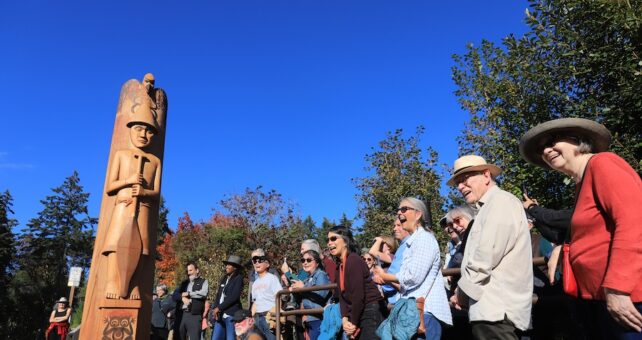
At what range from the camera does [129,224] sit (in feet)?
18.1

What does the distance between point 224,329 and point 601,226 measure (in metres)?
6.42

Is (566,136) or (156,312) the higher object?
(156,312)

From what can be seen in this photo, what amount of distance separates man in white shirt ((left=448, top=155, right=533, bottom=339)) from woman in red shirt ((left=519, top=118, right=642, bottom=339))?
312 millimetres

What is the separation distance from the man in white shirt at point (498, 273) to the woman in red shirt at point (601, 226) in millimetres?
312

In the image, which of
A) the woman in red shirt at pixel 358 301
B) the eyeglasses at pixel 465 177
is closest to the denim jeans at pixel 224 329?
the woman in red shirt at pixel 358 301

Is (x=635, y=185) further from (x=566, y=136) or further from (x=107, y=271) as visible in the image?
(x=107, y=271)

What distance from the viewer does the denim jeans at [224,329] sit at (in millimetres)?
7285

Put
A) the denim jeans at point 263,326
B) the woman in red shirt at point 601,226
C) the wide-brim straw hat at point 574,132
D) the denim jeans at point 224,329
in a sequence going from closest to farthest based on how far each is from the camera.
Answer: the woman in red shirt at point 601,226 < the wide-brim straw hat at point 574,132 < the denim jeans at point 263,326 < the denim jeans at point 224,329

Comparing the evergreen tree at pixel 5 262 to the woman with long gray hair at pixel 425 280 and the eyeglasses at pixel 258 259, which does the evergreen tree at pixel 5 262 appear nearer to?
the eyeglasses at pixel 258 259

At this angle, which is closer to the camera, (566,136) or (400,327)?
(566,136)

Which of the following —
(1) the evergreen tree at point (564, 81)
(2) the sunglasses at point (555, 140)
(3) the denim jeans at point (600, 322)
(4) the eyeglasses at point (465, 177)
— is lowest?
(3) the denim jeans at point (600, 322)

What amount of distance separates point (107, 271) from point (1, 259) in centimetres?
2198

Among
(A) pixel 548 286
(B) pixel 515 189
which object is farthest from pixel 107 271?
(B) pixel 515 189

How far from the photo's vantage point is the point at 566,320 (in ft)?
13.8
